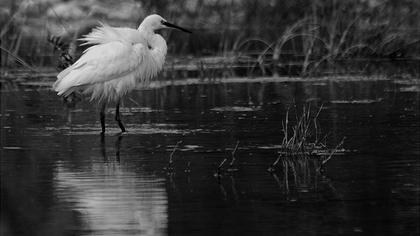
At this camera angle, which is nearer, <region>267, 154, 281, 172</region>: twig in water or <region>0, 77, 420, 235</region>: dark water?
<region>0, 77, 420, 235</region>: dark water

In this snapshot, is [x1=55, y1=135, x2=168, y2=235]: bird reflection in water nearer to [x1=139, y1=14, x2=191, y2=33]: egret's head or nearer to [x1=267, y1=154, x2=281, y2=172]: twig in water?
[x1=267, y1=154, x2=281, y2=172]: twig in water

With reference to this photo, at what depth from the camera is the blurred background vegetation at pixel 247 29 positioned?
21.4 m

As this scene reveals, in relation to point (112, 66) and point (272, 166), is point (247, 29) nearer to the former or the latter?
point (112, 66)

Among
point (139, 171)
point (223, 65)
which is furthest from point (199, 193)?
point (223, 65)

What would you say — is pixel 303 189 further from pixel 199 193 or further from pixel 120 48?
pixel 120 48

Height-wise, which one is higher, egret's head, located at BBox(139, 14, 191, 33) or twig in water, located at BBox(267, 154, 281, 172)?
egret's head, located at BBox(139, 14, 191, 33)

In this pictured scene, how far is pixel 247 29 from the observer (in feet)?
84.4

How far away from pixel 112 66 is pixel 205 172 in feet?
14.1

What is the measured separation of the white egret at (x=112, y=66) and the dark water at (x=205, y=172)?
0.49 meters

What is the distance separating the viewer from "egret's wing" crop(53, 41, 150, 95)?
44.4 ft

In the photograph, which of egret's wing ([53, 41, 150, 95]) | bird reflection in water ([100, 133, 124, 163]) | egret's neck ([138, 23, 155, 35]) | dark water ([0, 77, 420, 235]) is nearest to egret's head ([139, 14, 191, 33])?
egret's neck ([138, 23, 155, 35])

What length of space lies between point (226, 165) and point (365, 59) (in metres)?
12.6

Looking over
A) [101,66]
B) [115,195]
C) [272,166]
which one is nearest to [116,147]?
[101,66]

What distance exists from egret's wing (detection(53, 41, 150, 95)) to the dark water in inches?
24.2
